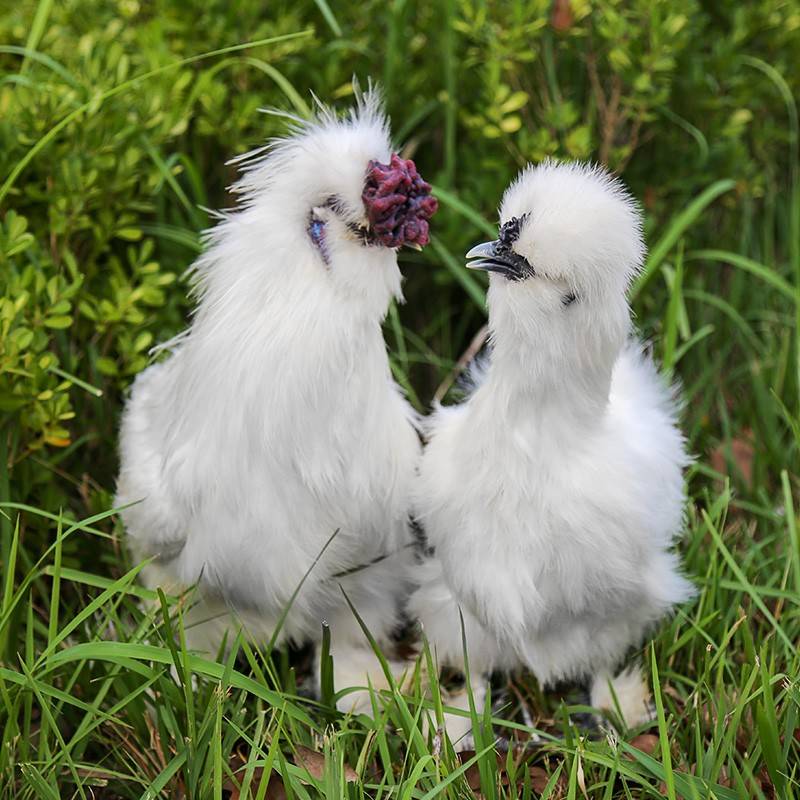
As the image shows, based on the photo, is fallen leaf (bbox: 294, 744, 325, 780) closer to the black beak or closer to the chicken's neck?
the chicken's neck

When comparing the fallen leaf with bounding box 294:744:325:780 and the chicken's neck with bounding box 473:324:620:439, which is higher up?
the chicken's neck with bounding box 473:324:620:439

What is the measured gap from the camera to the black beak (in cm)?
194

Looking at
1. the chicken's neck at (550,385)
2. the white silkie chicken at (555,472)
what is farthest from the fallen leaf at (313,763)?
the chicken's neck at (550,385)

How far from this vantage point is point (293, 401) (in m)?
2.14

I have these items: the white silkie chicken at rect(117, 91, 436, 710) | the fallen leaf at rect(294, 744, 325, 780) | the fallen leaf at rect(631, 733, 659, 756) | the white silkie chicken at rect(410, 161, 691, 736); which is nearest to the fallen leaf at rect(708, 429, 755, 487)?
the white silkie chicken at rect(410, 161, 691, 736)

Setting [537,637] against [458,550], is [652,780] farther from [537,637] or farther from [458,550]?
[458,550]

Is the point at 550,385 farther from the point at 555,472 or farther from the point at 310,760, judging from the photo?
the point at 310,760

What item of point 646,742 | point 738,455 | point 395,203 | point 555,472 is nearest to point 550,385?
point 555,472

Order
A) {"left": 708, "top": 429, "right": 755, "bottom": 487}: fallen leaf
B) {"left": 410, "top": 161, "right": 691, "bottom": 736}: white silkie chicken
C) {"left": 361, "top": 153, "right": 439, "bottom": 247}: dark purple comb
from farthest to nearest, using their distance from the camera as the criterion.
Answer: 1. {"left": 708, "top": 429, "right": 755, "bottom": 487}: fallen leaf
2. {"left": 361, "top": 153, "right": 439, "bottom": 247}: dark purple comb
3. {"left": 410, "top": 161, "right": 691, "bottom": 736}: white silkie chicken

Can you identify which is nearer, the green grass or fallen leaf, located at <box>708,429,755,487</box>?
the green grass

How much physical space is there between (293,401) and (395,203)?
0.42 m

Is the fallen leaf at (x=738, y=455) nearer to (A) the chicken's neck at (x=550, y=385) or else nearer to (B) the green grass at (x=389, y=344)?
(B) the green grass at (x=389, y=344)

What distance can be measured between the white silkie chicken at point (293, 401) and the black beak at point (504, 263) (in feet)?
0.63

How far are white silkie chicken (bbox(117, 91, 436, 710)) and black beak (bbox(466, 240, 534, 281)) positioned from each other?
19cm
